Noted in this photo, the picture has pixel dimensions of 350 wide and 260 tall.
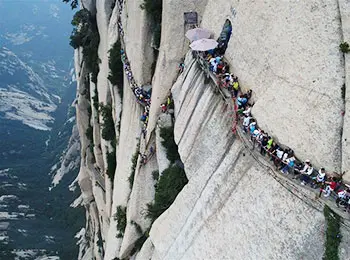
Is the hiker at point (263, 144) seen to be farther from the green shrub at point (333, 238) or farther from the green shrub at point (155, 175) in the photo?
the green shrub at point (155, 175)

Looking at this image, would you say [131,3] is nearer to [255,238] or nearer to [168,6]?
[168,6]

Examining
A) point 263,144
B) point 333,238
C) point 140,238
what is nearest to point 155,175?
point 140,238

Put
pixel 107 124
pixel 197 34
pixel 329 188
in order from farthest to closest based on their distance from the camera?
pixel 107 124 → pixel 197 34 → pixel 329 188

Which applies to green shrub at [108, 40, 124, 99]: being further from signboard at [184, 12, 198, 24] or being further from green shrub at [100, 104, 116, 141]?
signboard at [184, 12, 198, 24]

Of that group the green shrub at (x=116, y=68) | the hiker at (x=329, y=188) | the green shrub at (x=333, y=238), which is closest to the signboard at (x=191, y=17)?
the green shrub at (x=116, y=68)

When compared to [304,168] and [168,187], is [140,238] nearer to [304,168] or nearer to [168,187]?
[168,187]

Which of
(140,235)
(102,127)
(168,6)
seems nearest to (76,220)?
(102,127)

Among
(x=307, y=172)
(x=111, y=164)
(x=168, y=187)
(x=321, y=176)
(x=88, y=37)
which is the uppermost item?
(x=321, y=176)
